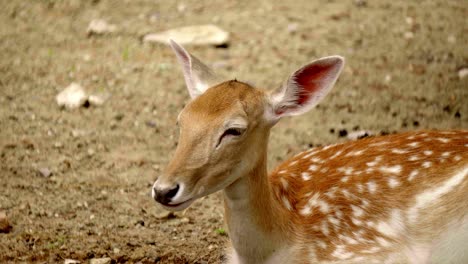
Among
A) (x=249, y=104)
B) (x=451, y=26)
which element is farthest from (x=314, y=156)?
(x=451, y=26)

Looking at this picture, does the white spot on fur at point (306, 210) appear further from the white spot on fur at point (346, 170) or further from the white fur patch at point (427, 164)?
the white fur patch at point (427, 164)

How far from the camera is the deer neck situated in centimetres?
412

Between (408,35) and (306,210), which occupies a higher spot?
(306,210)

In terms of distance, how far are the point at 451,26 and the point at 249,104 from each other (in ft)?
14.2

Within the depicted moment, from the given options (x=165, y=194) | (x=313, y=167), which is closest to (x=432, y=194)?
(x=313, y=167)

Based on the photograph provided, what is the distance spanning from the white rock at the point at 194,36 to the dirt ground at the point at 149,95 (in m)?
0.10

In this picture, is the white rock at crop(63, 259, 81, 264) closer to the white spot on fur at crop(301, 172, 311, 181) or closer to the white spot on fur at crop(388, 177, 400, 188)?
the white spot on fur at crop(301, 172, 311, 181)

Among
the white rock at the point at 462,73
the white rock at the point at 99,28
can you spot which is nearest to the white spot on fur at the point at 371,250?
the white rock at the point at 462,73

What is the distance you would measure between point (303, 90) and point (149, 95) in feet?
9.03

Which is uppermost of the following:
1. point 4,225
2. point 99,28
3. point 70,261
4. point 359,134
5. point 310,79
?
point 310,79

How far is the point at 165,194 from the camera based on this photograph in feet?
12.2

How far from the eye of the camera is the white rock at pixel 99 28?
25.5 ft

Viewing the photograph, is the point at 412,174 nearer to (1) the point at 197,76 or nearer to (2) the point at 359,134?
(1) the point at 197,76

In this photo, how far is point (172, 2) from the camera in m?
8.37
